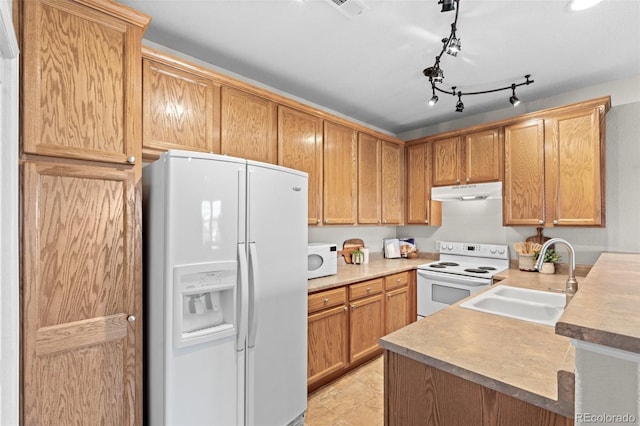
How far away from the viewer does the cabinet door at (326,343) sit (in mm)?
2314

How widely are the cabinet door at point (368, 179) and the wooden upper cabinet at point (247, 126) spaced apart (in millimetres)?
1200

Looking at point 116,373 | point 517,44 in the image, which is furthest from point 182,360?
point 517,44

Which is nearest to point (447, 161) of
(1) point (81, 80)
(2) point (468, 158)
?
(2) point (468, 158)

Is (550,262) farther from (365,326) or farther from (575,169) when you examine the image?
(365,326)

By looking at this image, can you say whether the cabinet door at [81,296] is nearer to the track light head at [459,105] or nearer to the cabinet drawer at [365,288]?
the cabinet drawer at [365,288]

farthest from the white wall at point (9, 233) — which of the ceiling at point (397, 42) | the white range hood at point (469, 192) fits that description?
the white range hood at point (469, 192)

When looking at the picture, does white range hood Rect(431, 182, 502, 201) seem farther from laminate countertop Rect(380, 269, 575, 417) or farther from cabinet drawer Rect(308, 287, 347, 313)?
laminate countertop Rect(380, 269, 575, 417)

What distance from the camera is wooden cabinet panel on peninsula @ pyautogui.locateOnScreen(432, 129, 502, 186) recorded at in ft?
10.1

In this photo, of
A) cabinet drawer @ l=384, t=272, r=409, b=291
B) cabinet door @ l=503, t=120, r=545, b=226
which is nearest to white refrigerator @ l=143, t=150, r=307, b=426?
cabinet drawer @ l=384, t=272, r=409, b=291

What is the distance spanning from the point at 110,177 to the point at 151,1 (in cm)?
104

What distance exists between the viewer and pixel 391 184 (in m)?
3.68

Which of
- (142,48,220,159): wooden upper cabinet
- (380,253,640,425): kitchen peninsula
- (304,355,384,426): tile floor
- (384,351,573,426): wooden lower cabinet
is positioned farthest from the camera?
(304,355,384,426): tile floor

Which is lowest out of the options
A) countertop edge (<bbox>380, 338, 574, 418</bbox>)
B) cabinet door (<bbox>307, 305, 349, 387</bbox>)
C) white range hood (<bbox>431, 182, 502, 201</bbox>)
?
cabinet door (<bbox>307, 305, 349, 387</bbox>)

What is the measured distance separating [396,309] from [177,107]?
2734 mm
